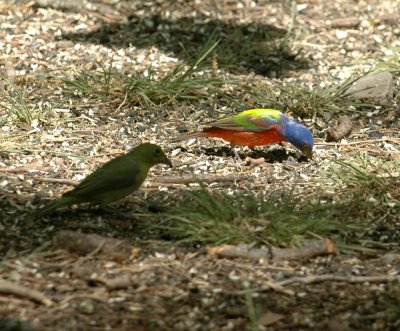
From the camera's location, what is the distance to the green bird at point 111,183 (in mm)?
4984

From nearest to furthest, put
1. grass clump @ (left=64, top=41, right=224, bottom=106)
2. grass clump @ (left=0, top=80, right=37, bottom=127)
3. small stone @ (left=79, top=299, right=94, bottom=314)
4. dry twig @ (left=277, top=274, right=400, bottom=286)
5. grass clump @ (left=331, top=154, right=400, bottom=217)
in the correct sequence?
small stone @ (left=79, top=299, right=94, bottom=314)
dry twig @ (left=277, top=274, right=400, bottom=286)
grass clump @ (left=331, top=154, right=400, bottom=217)
grass clump @ (left=0, top=80, right=37, bottom=127)
grass clump @ (left=64, top=41, right=224, bottom=106)

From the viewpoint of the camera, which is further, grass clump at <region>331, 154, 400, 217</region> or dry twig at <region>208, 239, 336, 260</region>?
grass clump at <region>331, 154, 400, 217</region>

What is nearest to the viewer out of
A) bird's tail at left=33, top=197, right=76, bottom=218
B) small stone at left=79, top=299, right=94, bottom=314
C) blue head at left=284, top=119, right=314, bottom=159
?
small stone at left=79, top=299, right=94, bottom=314

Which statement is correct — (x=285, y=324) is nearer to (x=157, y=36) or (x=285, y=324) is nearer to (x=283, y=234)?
(x=283, y=234)

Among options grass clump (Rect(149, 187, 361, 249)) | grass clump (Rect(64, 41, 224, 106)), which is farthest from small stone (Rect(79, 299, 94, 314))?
grass clump (Rect(64, 41, 224, 106))

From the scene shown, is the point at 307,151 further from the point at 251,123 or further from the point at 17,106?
Answer: the point at 17,106

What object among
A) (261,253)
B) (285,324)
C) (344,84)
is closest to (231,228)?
(261,253)

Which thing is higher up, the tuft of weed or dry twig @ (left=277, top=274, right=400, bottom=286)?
the tuft of weed

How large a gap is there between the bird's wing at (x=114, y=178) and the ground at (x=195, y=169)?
17 cm

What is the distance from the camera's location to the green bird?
196 inches

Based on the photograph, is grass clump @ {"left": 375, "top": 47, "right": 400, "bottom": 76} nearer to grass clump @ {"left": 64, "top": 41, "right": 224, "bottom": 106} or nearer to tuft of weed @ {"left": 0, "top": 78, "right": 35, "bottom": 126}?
grass clump @ {"left": 64, "top": 41, "right": 224, "bottom": 106}

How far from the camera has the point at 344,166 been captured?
5.91 metres

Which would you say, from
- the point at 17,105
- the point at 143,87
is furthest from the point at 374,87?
the point at 17,105

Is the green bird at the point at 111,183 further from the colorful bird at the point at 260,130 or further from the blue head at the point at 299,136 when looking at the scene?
the blue head at the point at 299,136
